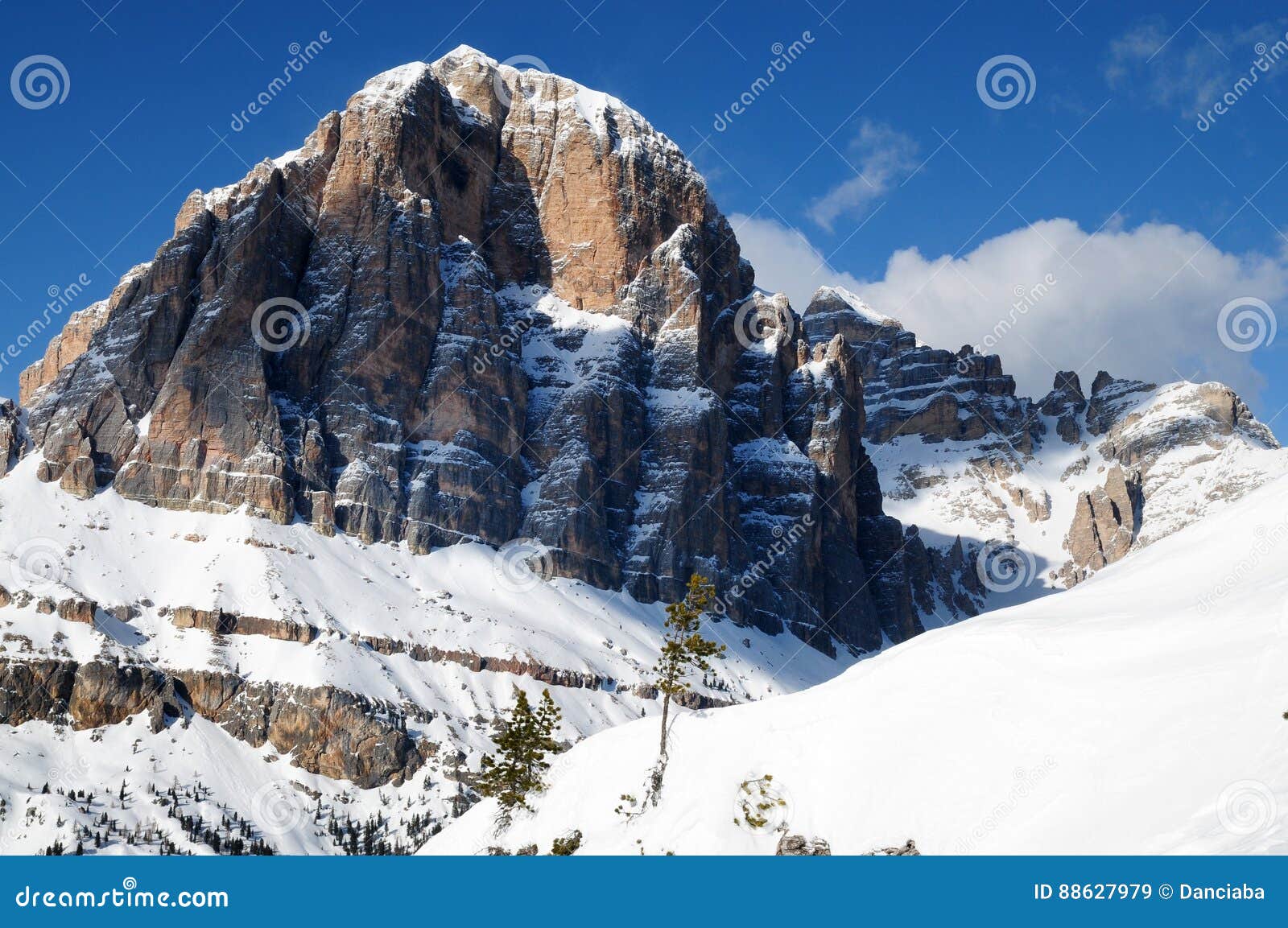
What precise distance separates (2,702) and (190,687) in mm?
27356

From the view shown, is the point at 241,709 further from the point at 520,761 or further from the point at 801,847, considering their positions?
the point at 801,847

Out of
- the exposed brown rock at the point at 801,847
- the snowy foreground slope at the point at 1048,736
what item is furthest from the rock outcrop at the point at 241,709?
the exposed brown rock at the point at 801,847

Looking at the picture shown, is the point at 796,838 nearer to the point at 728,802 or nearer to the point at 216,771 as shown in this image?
the point at 728,802

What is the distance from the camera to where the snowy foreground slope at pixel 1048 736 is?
40.7 metres

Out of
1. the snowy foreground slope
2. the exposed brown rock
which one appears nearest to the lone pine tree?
the snowy foreground slope

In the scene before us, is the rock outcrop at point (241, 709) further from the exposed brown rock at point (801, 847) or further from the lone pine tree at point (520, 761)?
the exposed brown rock at point (801, 847)

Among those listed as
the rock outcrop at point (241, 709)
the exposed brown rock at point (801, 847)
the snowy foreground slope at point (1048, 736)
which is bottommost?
the exposed brown rock at point (801, 847)

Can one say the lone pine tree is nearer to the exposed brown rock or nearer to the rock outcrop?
the exposed brown rock

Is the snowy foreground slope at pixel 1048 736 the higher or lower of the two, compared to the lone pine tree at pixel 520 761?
lower

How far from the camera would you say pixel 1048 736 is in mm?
45438

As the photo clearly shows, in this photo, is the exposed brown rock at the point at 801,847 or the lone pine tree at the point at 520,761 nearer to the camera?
the exposed brown rock at the point at 801,847

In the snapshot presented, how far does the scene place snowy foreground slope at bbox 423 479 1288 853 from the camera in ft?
133

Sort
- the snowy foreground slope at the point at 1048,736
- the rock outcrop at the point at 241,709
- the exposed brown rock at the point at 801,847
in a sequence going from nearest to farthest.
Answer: the snowy foreground slope at the point at 1048,736 < the exposed brown rock at the point at 801,847 < the rock outcrop at the point at 241,709

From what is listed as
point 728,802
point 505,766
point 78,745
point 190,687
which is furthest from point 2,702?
point 728,802
